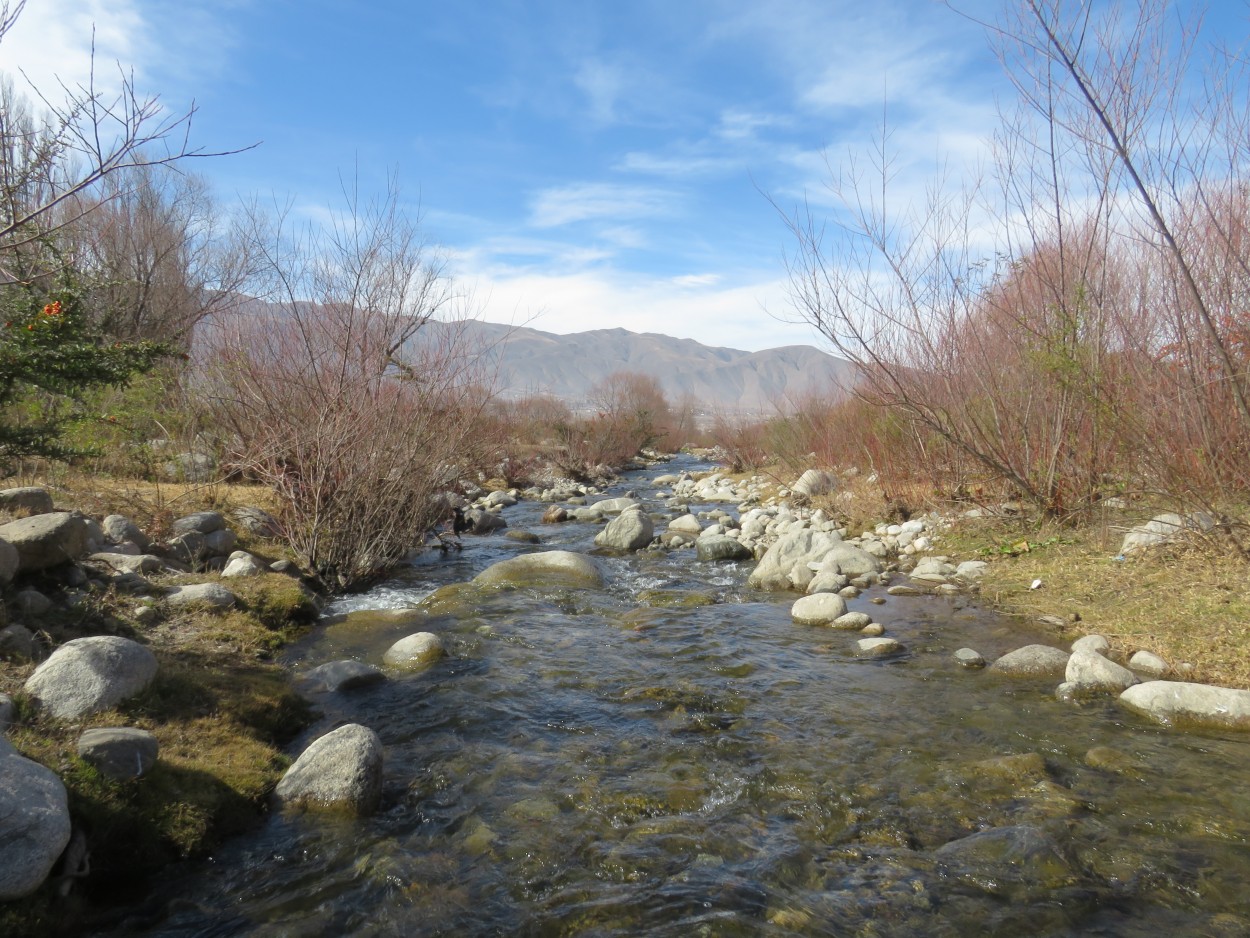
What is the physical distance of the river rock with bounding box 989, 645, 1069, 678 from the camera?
495cm

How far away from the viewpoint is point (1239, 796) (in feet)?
10.9

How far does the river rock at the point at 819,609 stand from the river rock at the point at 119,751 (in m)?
5.06

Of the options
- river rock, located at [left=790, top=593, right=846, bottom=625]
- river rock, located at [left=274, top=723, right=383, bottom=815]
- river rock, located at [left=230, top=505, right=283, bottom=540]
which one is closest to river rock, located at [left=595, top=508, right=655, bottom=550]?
river rock, located at [left=790, top=593, right=846, bottom=625]

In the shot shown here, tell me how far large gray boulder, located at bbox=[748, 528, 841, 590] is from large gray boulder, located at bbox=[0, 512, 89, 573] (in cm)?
626

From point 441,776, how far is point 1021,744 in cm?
317

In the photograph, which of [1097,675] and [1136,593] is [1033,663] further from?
[1136,593]

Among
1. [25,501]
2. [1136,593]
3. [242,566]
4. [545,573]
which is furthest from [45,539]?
[1136,593]

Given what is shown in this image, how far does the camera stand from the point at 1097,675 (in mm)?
4621

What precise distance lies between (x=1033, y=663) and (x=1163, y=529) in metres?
2.34

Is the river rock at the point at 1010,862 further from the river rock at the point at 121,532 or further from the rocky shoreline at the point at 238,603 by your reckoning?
the river rock at the point at 121,532

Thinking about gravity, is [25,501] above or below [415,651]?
above

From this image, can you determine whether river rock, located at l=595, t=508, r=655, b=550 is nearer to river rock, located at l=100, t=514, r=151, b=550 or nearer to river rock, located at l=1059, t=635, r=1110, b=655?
river rock, located at l=100, t=514, r=151, b=550

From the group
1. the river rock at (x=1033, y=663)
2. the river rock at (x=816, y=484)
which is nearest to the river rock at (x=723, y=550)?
the river rock at (x=816, y=484)

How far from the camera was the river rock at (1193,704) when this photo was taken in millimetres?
3994
